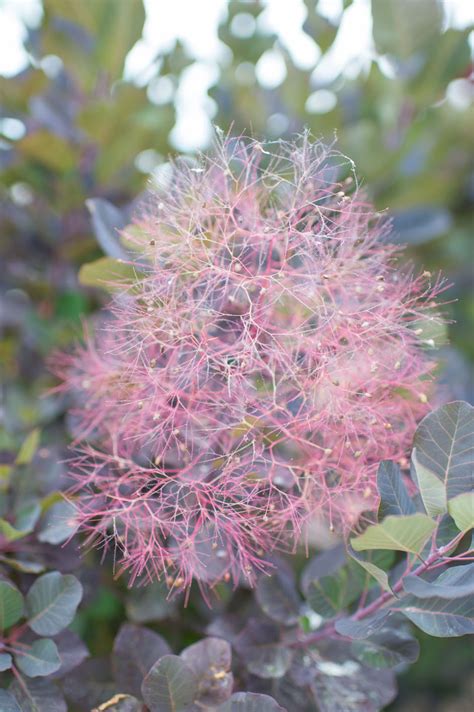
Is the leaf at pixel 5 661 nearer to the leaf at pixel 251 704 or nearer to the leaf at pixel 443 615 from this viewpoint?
the leaf at pixel 251 704

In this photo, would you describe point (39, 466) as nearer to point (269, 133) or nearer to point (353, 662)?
point (353, 662)

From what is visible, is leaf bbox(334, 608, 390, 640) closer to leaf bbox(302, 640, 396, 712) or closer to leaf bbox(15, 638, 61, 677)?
leaf bbox(302, 640, 396, 712)

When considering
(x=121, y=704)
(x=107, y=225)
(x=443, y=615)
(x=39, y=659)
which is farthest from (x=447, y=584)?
(x=107, y=225)

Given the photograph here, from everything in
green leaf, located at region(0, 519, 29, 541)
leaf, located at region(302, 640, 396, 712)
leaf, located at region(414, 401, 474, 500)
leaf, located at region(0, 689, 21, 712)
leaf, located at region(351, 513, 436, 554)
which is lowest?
leaf, located at region(302, 640, 396, 712)

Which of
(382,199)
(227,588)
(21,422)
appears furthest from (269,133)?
(227,588)

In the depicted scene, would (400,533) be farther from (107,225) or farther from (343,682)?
(107,225)

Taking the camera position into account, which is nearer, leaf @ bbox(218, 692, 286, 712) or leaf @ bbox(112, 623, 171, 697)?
leaf @ bbox(218, 692, 286, 712)

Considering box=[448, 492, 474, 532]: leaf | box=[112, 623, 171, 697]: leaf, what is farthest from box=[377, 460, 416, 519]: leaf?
box=[112, 623, 171, 697]: leaf
